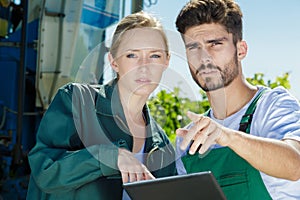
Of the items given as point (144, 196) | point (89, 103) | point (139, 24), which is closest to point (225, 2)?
point (139, 24)

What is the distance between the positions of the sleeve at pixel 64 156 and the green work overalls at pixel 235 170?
35 centimetres

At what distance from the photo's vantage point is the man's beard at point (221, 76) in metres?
1.63

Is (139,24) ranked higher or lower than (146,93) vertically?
higher

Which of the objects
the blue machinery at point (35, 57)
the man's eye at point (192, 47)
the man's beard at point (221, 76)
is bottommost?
the blue machinery at point (35, 57)

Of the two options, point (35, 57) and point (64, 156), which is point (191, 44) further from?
point (35, 57)

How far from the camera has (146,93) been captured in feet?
5.27

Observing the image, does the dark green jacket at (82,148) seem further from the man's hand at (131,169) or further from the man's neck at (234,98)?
the man's neck at (234,98)

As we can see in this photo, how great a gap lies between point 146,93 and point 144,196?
1.10 feet

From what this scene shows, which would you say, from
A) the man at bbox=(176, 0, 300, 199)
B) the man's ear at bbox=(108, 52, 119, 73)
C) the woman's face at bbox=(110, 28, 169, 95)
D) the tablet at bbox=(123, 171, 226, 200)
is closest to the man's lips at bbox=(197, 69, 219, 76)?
the man at bbox=(176, 0, 300, 199)

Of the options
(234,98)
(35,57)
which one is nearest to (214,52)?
(234,98)

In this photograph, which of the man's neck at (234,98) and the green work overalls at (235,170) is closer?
the green work overalls at (235,170)

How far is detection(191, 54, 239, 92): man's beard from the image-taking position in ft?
5.35

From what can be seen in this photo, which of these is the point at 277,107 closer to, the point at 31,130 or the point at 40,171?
the point at 40,171

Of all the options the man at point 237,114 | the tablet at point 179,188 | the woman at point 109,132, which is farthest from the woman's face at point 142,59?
the tablet at point 179,188
